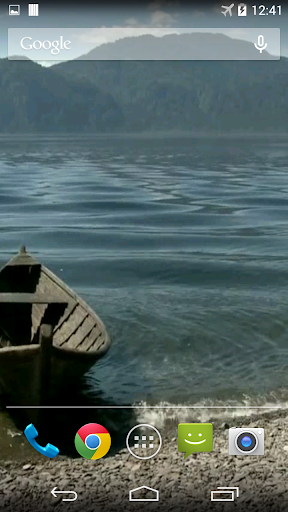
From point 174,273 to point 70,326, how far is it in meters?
12.8

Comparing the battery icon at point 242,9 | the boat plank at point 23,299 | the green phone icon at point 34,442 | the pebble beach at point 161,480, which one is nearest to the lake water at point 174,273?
the boat plank at point 23,299

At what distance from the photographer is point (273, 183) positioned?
61.6 m

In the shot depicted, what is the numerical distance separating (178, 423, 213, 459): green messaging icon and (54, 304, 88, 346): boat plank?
20.3 feet

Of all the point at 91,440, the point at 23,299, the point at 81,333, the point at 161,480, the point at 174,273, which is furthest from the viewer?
the point at 174,273

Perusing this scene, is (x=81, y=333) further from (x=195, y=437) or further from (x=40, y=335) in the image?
(x=195, y=437)

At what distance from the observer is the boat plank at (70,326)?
521 inches

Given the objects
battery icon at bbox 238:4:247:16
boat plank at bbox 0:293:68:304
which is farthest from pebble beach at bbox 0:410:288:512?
battery icon at bbox 238:4:247:16

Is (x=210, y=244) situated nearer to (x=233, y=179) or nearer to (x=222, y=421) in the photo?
(x=222, y=421)

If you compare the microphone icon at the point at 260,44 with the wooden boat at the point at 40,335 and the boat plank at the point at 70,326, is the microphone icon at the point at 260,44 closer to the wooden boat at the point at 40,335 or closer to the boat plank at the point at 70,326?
the wooden boat at the point at 40,335

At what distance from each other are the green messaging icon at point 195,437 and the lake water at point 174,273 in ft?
20.1

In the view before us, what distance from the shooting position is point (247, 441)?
7324mm

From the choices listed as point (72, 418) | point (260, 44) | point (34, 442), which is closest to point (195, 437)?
point (34, 442)

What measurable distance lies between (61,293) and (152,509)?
24.6 feet

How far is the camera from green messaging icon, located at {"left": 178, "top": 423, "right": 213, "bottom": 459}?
7.25m
